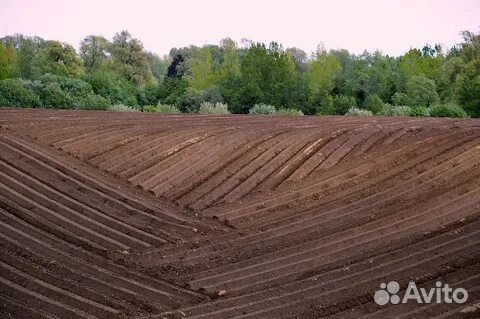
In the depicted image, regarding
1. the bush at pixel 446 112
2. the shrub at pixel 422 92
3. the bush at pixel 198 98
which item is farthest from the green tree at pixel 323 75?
the bush at pixel 446 112

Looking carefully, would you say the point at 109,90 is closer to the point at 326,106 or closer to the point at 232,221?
the point at 326,106

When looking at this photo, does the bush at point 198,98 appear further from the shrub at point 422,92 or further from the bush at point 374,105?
the shrub at point 422,92

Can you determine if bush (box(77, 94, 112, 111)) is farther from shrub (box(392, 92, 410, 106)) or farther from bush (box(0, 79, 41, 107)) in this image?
shrub (box(392, 92, 410, 106))

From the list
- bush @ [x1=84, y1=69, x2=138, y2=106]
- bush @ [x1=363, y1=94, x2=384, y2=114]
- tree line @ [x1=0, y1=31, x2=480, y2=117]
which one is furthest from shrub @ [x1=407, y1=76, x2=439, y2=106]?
bush @ [x1=84, y1=69, x2=138, y2=106]

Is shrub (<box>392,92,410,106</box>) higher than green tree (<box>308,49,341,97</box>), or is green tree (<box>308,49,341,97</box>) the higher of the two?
green tree (<box>308,49,341,97</box>)

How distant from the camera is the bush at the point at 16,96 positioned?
2697cm

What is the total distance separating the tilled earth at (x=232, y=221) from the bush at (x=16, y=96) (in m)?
12.0

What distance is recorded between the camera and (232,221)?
32.9 feet

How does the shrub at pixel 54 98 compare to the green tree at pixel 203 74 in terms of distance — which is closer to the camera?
the shrub at pixel 54 98

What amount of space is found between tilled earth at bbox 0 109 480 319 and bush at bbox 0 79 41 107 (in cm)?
1199

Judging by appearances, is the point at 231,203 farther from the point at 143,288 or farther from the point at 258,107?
the point at 258,107

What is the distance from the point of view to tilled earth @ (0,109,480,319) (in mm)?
7148

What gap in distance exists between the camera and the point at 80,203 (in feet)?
34.1

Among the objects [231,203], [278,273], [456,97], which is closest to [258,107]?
[456,97]
